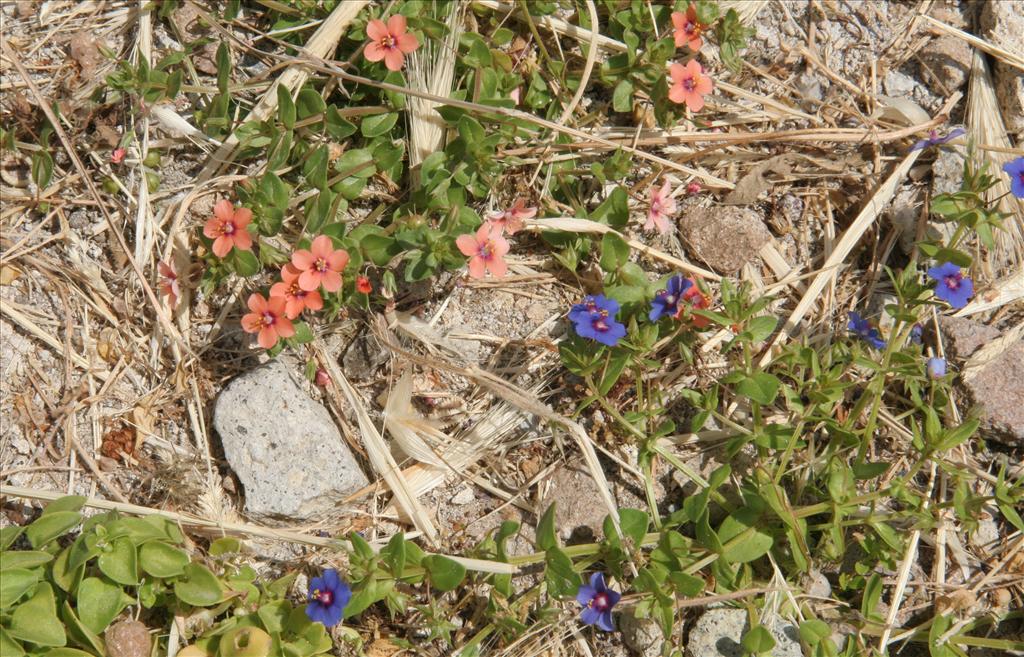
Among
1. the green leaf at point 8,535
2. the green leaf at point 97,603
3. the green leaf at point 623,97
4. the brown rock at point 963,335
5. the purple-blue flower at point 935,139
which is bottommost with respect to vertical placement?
the green leaf at point 97,603

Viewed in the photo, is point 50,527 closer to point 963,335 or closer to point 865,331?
point 865,331

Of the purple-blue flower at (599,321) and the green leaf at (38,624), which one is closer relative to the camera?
the green leaf at (38,624)

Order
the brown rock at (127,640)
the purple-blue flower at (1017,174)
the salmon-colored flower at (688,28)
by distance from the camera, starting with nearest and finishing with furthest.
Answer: the brown rock at (127,640), the purple-blue flower at (1017,174), the salmon-colored flower at (688,28)

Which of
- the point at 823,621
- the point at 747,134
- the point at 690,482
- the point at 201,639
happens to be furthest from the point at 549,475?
the point at 747,134

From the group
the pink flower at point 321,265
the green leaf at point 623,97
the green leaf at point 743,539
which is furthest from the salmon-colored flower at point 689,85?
the green leaf at point 743,539

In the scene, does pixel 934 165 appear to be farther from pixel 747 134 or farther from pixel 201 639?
pixel 201 639

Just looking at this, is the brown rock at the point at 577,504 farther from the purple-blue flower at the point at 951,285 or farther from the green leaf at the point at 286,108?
the green leaf at the point at 286,108

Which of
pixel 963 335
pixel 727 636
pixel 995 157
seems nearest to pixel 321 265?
pixel 727 636
